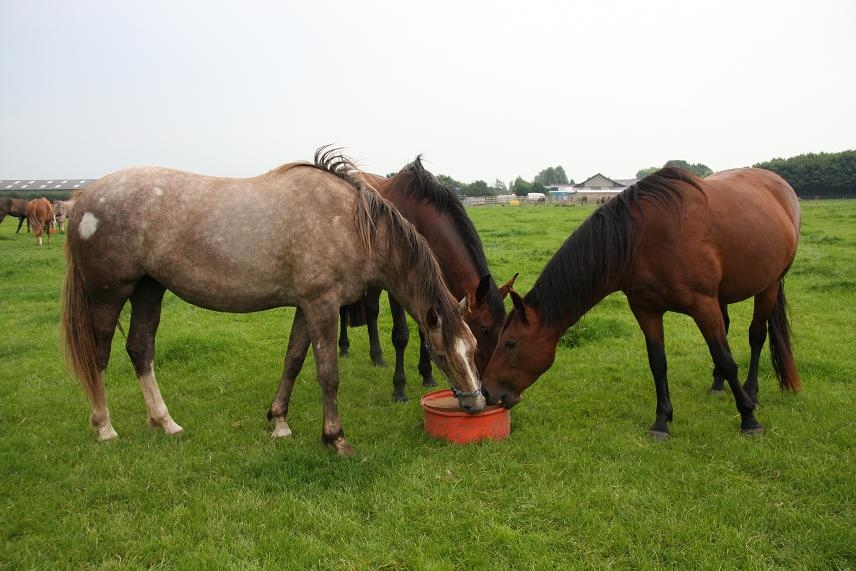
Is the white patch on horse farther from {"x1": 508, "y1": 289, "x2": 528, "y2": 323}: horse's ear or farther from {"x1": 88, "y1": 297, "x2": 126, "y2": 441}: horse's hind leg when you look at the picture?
{"x1": 508, "y1": 289, "x2": 528, "y2": 323}: horse's ear

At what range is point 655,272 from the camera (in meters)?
4.37

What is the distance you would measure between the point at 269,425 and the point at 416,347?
2.91 m

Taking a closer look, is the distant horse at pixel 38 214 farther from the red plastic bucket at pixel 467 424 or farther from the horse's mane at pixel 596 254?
the horse's mane at pixel 596 254

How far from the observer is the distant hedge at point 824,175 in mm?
47156

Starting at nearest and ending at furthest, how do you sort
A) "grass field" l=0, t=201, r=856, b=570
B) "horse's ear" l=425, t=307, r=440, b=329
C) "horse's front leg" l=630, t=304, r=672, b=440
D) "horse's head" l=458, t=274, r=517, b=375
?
"grass field" l=0, t=201, r=856, b=570, "horse's ear" l=425, t=307, r=440, b=329, "horse's front leg" l=630, t=304, r=672, b=440, "horse's head" l=458, t=274, r=517, b=375

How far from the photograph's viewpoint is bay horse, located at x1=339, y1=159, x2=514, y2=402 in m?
4.77

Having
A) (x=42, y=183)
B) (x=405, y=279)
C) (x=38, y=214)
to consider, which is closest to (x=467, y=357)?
(x=405, y=279)

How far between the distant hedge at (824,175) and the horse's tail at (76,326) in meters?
54.4

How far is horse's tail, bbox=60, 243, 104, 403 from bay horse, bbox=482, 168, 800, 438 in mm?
3134

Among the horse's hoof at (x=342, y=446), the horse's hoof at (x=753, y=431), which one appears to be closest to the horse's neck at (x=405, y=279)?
the horse's hoof at (x=342, y=446)

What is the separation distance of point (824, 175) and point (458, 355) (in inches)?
2225

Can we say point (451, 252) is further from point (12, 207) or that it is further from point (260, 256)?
point (12, 207)

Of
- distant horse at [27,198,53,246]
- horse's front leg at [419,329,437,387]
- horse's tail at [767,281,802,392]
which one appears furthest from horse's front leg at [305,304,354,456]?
distant horse at [27,198,53,246]

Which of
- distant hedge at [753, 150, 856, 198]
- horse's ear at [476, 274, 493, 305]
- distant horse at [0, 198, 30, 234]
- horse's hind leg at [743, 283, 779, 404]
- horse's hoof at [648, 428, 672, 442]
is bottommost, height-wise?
horse's hoof at [648, 428, 672, 442]
